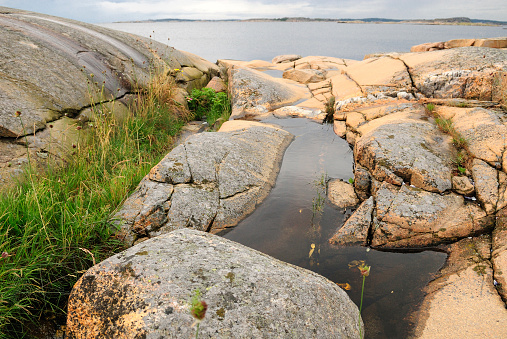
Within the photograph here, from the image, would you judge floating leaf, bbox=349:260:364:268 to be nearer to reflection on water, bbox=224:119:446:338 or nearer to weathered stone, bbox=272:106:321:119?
reflection on water, bbox=224:119:446:338

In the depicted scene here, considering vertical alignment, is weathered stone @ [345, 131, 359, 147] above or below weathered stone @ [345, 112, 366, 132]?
below

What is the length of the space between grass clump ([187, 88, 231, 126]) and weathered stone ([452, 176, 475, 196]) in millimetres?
6240

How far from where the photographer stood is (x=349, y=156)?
21.7 ft

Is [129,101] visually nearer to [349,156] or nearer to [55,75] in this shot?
[55,75]

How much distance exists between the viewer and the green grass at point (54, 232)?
2.77 m

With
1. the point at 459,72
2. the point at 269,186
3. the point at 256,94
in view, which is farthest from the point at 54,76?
the point at 459,72

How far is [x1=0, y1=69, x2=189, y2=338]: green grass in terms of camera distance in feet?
9.08

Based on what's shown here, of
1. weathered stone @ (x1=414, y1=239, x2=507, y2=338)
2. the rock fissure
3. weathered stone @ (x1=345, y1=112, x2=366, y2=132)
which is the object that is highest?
the rock fissure

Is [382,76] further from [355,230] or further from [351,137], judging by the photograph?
[355,230]

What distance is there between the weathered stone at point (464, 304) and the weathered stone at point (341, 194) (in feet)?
5.24

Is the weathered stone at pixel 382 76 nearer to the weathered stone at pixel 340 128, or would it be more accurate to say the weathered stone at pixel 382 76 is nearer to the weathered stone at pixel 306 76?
the weathered stone at pixel 340 128

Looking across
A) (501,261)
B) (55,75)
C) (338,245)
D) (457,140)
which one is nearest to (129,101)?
(55,75)

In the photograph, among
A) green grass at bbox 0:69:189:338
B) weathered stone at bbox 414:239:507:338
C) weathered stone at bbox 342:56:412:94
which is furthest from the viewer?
weathered stone at bbox 342:56:412:94

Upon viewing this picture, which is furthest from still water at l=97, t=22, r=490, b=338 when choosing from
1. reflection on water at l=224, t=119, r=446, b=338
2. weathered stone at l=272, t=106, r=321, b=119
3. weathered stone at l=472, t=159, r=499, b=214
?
weathered stone at l=272, t=106, r=321, b=119
